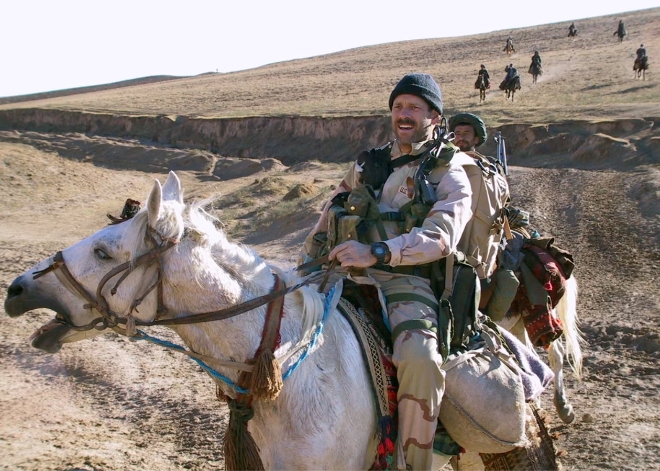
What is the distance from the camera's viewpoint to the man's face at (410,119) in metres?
3.57

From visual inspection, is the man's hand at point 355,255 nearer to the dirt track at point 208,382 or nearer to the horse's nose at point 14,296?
the horse's nose at point 14,296

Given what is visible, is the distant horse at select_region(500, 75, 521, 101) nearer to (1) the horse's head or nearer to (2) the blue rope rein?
(2) the blue rope rein

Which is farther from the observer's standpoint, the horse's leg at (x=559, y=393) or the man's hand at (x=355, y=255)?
the horse's leg at (x=559, y=393)

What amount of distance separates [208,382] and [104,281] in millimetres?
4540

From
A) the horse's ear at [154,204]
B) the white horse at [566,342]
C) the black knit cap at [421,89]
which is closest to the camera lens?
the horse's ear at [154,204]

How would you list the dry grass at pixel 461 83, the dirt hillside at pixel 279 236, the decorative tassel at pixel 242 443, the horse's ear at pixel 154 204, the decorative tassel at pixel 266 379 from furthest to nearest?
the dry grass at pixel 461 83 < the dirt hillside at pixel 279 236 < the decorative tassel at pixel 242 443 < the decorative tassel at pixel 266 379 < the horse's ear at pixel 154 204

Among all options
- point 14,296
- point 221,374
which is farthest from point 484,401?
point 14,296

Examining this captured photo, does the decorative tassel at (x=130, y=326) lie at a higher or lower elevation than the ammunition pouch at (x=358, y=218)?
lower

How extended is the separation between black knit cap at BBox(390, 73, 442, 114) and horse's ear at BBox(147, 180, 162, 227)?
1.57 metres

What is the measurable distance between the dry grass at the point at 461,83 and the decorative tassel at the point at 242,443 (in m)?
19.5

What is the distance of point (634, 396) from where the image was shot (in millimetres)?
5996

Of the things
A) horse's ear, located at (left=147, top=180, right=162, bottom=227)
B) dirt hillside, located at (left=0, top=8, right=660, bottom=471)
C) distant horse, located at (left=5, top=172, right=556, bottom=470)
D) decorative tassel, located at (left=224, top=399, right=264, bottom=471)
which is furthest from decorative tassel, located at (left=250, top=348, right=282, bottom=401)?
dirt hillside, located at (left=0, top=8, right=660, bottom=471)

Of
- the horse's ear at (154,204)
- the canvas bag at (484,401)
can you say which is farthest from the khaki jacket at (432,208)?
the horse's ear at (154,204)

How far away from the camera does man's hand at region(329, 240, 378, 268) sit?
9.82 ft
